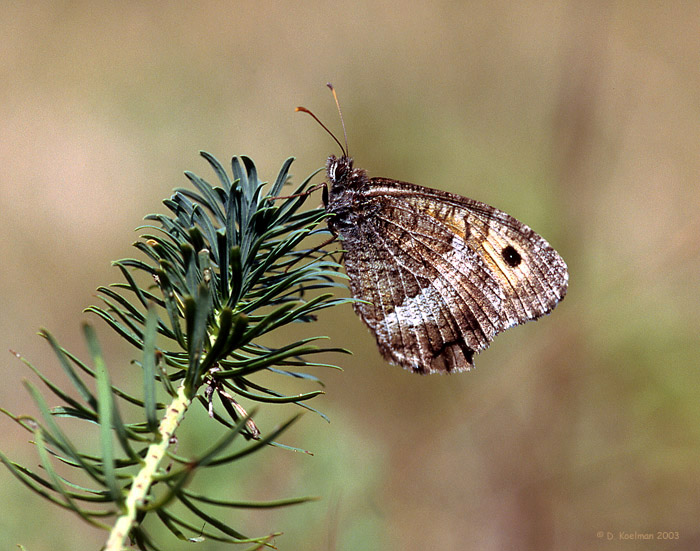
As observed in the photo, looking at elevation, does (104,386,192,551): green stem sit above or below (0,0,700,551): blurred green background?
below

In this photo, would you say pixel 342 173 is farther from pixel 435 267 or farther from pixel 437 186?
pixel 437 186

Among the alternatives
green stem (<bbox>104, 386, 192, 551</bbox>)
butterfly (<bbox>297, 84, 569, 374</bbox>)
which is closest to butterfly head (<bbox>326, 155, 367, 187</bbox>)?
butterfly (<bbox>297, 84, 569, 374</bbox>)

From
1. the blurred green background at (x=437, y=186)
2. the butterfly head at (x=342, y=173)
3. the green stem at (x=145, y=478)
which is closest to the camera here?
the green stem at (x=145, y=478)

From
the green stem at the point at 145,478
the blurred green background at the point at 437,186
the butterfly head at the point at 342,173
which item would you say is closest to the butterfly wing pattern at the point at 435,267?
the butterfly head at the point at 342,173

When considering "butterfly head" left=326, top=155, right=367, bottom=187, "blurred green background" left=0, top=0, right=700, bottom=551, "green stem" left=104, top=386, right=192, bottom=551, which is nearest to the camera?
"green stem" left=104, top=386, right=192, bottom=551

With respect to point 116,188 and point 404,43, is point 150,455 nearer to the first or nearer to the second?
point 116,188

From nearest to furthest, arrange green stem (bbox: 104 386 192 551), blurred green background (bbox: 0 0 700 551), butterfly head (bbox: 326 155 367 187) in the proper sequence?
green stem (bbox: 104 386 192 551) < butterfly head (bbox: 326 155 367 187) < blurred green background (bbox: 0 0 700 551)

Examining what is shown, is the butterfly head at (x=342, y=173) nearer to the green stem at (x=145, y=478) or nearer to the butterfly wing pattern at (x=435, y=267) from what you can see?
the butterfly wing pattern at (x=435, y=267)

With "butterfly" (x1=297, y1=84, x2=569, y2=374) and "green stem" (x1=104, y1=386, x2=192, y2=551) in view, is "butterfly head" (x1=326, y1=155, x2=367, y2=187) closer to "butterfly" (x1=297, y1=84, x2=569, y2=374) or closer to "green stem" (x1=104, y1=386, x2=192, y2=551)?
"butterfly" (x1=297, y1=84, x2=569, y2=374)
